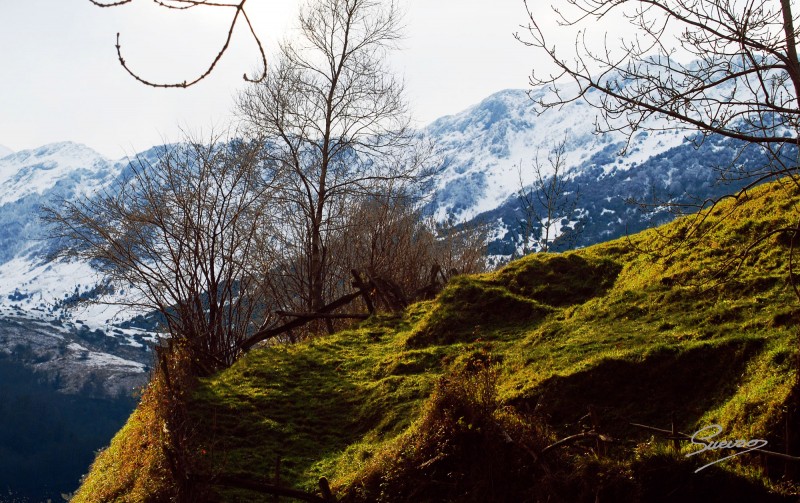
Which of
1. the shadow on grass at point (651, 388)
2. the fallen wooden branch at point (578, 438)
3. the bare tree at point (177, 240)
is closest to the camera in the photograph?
the fallen wooden branch at point (578, 438)

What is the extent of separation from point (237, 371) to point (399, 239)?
11388 millimetres

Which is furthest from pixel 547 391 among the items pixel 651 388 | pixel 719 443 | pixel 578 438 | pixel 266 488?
pixel 266 488

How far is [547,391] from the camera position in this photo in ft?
17.7

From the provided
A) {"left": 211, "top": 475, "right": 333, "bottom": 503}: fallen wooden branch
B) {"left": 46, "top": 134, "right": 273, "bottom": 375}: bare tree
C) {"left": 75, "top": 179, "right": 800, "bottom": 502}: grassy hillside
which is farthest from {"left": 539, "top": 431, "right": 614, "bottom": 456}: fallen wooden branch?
{"left": 46, "top": 134, "right": 273, "bottom": 375}: bare tree

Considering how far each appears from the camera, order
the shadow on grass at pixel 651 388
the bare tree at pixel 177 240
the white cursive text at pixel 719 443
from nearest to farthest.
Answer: the white cursive text at pixel 719 443, the shadow on grass at pixel 651 388, the bare tree at pixel 177 240

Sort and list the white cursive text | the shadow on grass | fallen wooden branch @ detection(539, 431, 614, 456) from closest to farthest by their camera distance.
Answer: the white cursive text < fallen wooden branch @ detection(539, 431, 614, 456) < the shadow on grass

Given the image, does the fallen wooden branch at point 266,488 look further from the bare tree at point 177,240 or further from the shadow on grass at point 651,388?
the bare tree at point 177,240

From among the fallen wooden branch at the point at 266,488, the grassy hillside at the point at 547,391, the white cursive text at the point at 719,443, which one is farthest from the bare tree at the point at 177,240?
the white cursive text at the point at 719,443

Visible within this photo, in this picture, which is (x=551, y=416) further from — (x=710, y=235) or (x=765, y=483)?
(x=710, y=235)

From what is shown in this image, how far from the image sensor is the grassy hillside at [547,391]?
13.7 feet

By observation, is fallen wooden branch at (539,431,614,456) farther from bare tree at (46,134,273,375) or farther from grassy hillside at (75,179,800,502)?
bare tree at (46,134,273,375)

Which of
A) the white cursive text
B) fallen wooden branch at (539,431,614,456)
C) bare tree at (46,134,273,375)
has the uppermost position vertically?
bare tree at (46,134,273,375)

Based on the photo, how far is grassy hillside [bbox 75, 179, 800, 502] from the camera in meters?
4.17

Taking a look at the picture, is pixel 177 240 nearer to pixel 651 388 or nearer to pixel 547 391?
pixel 547 391
